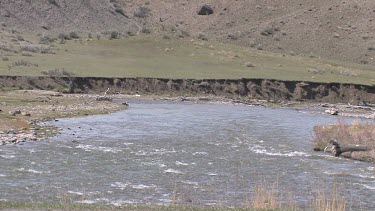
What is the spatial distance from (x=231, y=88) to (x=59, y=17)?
40.5 m

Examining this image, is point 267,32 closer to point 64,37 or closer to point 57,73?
point 64,37

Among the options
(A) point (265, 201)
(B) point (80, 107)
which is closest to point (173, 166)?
(A) point (265, 201)

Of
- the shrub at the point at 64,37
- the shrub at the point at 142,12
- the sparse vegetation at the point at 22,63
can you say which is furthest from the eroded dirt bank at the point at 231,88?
the shrub at the point at 142,12

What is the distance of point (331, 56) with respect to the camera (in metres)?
98.8

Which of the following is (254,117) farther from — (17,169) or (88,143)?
(17,169)

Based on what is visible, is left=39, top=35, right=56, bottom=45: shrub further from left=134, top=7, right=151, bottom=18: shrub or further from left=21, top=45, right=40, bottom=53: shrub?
left=134, top=7, right=151, bottom=18: shrub

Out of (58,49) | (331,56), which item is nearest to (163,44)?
(58,49)

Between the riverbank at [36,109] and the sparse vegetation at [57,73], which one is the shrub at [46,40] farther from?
the riverbank at [36,109]

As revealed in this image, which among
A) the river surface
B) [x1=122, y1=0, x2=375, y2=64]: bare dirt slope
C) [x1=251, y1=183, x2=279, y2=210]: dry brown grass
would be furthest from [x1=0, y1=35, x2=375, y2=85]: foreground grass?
[x1=251, y1=183, x2=279, y2=210]: dry brown grass

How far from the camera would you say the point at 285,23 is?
11175 centimetres

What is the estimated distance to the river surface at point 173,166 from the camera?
23.6 meters

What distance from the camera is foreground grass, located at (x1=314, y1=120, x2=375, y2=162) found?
34250mm

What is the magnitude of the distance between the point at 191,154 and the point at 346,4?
9143cm

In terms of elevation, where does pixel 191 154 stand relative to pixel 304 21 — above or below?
below
